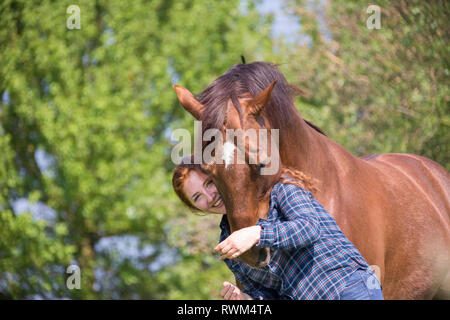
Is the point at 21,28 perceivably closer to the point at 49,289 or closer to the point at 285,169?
the point at 49,289

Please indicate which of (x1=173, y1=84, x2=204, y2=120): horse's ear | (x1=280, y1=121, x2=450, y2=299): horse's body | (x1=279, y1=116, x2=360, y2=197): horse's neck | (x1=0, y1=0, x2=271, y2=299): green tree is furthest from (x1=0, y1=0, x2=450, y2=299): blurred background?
(x1=173, y1=84, x2=204, y2=120): horse's ear

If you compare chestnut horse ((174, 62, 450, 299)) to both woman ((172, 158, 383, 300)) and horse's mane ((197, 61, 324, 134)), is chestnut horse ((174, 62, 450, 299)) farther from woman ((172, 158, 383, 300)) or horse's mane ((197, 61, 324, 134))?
woman ((172, 158, 383, 300))

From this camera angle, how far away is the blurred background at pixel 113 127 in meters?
9.66

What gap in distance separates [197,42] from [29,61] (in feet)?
11.9

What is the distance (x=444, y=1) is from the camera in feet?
16.3

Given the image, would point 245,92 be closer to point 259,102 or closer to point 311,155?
point 259,102

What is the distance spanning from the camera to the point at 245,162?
2266mm

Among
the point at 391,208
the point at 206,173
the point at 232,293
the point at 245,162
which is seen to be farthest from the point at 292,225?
the point at 391,208

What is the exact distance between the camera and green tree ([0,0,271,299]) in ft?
33.6

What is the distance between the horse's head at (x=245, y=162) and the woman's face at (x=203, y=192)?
0.44 m

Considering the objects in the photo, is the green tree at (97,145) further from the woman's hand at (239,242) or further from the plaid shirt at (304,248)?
the woman's hand at (239,242)

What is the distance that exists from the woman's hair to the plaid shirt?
0.28 ft

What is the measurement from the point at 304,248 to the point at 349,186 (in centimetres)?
69

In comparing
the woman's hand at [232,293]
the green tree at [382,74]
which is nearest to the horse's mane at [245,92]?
the woman's hand at [232,293]
